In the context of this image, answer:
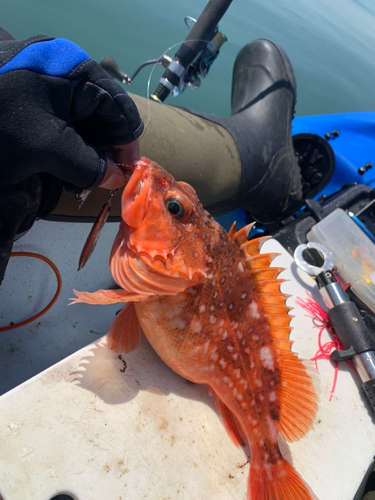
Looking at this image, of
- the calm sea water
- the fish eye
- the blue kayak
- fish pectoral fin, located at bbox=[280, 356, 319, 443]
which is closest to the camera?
the fish eye

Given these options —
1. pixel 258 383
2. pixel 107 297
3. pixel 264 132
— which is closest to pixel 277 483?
pixel 258 383

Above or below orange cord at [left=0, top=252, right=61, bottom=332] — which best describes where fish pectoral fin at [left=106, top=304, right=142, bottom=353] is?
above

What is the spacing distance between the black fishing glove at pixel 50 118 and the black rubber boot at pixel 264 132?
4.51 feet

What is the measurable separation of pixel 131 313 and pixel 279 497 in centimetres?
107

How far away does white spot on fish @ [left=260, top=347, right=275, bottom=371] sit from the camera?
1.49m

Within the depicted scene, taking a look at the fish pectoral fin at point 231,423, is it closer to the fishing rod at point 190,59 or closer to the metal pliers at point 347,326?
the metal pliers at point 347,326

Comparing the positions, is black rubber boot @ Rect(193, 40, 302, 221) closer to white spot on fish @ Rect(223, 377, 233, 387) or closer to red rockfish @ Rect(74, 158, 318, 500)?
red rockfish @ Rect(74, 158, 318, 500)

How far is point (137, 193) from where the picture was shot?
1225 mm

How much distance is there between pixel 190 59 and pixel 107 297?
2336mm

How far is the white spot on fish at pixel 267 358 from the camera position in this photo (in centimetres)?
149

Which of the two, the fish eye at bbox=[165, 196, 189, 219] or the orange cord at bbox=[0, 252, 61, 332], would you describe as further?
the orange cord at bbox=[0, 252, 61, 332]

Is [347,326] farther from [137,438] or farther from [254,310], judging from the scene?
[137,438]

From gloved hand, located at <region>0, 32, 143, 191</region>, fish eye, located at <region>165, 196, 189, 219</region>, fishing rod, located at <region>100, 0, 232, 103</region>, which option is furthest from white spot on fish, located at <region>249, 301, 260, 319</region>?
fishing rod, located at <region>100, 0, 232, 103</region>

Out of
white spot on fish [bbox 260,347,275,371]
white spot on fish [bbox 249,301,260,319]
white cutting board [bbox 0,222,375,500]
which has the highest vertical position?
Answer: white spot on fish [bbox 249,301,260,319]
